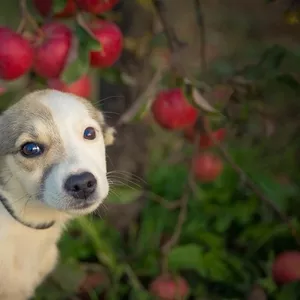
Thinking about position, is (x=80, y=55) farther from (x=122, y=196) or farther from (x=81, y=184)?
(x=122, y=196)

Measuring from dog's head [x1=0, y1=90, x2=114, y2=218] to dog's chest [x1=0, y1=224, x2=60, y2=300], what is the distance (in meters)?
0.08

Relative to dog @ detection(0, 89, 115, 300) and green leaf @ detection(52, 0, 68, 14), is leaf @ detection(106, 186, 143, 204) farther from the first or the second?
green leaf @ detection(52, 0, 68, 14)

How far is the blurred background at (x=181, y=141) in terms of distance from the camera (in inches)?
34.1

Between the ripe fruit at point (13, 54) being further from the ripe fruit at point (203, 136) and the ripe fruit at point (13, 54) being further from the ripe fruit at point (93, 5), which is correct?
the ripe fruit at point (203, 136)

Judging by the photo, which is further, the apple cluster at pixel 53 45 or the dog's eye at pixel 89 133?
the dog's eye at pixel 89 133

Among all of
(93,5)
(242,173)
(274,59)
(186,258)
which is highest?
(93,5)

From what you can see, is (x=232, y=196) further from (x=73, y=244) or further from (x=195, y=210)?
(x=73, y=244)

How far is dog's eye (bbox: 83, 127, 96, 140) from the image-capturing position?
888 millimetres

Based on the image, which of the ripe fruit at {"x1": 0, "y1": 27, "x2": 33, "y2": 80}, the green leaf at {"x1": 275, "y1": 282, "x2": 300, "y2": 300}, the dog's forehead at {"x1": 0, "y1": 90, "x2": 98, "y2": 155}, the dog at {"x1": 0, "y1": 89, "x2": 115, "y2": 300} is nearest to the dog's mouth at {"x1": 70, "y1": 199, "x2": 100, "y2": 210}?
the dog at {"x1": 0, "y1": 89, "x2": 115, "y2": 300}

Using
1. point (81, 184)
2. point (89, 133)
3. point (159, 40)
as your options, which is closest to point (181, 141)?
point (159, 40)

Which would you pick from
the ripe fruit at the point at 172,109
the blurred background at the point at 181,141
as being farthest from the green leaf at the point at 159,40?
the ripe fruit at the point at 172,109

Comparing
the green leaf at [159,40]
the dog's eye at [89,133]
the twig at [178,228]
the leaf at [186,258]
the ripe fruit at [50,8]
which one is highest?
the ripe fruit at [50,8]

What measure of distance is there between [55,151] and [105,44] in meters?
0.18

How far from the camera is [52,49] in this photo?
0.78m
